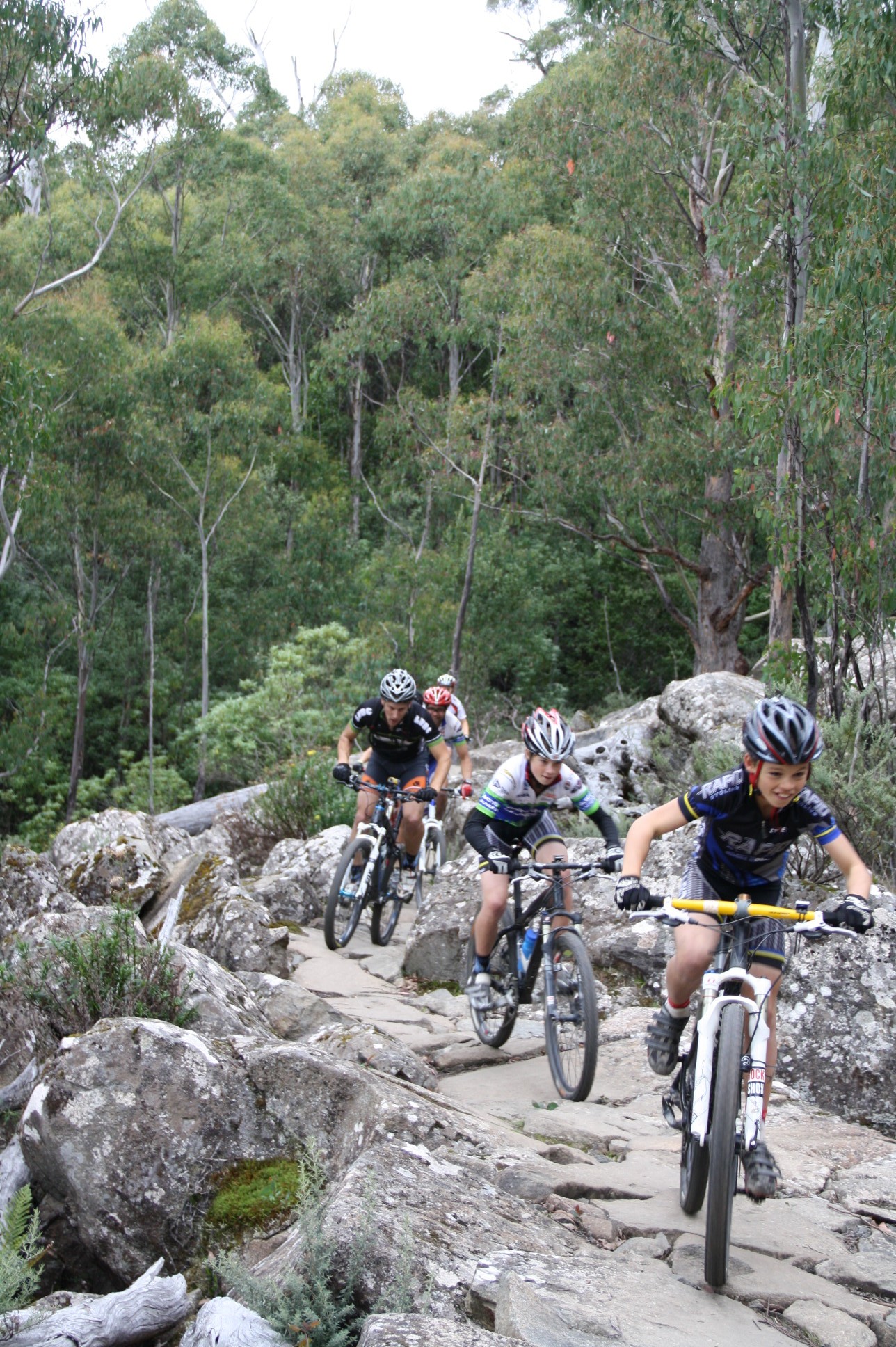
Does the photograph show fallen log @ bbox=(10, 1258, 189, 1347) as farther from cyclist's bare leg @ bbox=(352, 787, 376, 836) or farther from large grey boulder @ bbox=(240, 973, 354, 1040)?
cyclist's bare leg @ bbox=(352, 787, 376, 836)

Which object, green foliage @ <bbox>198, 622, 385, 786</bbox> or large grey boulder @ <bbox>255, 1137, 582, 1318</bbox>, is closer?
large grey boulder @ <bbox>255, 1137, 582, 1318</bbox>

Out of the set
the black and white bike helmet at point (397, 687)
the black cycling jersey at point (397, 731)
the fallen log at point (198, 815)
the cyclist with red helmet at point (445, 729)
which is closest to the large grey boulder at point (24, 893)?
the black cycling jersey at point (397, 731)

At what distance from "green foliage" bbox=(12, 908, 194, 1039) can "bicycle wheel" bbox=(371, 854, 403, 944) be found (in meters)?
4.10

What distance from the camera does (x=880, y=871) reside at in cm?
945

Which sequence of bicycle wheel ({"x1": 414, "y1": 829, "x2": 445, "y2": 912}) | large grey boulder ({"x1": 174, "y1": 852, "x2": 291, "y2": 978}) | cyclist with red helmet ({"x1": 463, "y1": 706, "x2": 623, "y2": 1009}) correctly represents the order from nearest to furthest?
cyclist with red helmet ({"x1": 463, "y1": 706, "x2": 623, "y2": 1009})
large grey boulder ({"x1": 174, "y1": 852, "x2": 291, "y2": 978})
bicycle wheel ({"x1": 414, "y1": 829, "x2": 445, "y2": 912})

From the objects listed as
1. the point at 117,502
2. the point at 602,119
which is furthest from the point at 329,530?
the point at 602,119

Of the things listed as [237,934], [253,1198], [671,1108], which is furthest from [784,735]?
[237,934]

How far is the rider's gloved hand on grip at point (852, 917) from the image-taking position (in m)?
4.11

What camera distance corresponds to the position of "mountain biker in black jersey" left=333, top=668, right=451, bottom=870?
30.7 feet

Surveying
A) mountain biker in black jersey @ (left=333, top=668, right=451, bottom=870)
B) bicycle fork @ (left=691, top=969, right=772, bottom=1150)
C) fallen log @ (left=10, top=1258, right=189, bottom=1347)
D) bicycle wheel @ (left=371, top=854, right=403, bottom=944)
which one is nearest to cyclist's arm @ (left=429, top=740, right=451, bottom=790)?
mountain biker in black jersey @ (left=333, top=668, right=451, bottom=870)

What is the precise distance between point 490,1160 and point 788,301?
11.5m

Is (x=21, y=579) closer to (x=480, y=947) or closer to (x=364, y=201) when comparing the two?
(x=364, y=201)

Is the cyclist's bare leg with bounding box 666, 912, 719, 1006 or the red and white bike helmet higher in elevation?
the red and white bike helmet

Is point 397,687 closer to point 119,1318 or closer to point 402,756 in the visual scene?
point 402,756
